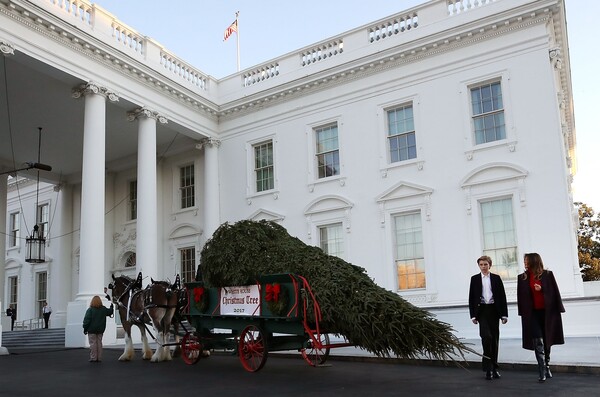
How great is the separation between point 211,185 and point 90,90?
6.28 metres

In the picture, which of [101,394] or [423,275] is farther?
[423,275]

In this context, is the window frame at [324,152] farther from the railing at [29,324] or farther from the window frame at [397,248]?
the railing at [29,324]

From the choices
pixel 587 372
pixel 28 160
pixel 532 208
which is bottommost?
pixel 587 372

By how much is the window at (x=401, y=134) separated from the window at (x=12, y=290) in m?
22.1

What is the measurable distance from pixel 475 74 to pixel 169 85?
10441 mm

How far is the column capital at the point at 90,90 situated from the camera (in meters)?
17.6

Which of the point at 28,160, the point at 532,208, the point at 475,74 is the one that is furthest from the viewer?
the point at 28,160

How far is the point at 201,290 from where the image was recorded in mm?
10344

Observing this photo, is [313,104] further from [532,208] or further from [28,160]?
[28,160]

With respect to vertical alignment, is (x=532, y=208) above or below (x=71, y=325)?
above

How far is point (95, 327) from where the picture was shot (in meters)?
12.3

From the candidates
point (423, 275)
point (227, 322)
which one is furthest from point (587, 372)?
point (423, 275)

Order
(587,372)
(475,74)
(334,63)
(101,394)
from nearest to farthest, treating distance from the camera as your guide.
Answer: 1. (101,394)
2. (587,372)
3. (475,74)
4. (334,63)

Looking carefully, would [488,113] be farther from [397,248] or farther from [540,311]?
[540,311]
